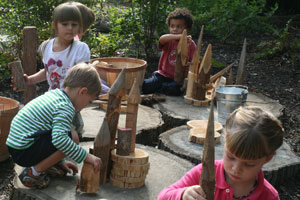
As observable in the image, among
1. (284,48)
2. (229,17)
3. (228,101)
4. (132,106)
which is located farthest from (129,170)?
(229,17)

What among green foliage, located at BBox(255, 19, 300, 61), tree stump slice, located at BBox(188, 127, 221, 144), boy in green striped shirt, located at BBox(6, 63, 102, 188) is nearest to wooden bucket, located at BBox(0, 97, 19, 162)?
boy in green striped shirt, located at BBox(6, 63, 102, 188)

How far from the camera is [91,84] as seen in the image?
9.78 feet

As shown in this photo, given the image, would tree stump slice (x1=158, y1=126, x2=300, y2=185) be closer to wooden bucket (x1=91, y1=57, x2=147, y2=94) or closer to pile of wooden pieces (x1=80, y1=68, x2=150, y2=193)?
pile of wooden pieces (x1=80, y1=68, x2=150, y2=193)

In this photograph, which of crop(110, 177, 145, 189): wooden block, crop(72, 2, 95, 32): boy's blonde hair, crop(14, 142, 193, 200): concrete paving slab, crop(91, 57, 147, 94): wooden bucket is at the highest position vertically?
crop(72, 2, 95, 32): boy's blonde hair

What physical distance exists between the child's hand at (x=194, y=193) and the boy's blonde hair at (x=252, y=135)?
212 mm

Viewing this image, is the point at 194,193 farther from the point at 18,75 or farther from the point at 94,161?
the point at 18,75

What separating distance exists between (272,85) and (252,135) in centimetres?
515

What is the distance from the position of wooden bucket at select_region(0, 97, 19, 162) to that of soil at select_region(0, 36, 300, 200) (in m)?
0.14

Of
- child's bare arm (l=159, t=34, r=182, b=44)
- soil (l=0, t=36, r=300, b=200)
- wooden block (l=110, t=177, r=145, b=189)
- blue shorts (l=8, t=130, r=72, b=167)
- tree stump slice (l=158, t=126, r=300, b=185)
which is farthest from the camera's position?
child's bare arm (l=159, t=34, r=182, b=44)

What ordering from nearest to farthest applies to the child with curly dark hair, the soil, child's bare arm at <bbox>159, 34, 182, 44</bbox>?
the soil, child's bare arm at <bbox>159, 34, 182, 44</bbox>, the child with curly dark hair

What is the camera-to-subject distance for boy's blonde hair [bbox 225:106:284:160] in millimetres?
1847

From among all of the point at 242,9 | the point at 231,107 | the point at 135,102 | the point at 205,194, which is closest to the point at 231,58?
the point at 242,9

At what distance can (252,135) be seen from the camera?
1.85 m

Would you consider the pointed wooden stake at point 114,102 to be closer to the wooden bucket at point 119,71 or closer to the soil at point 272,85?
the soil at point 272,85
